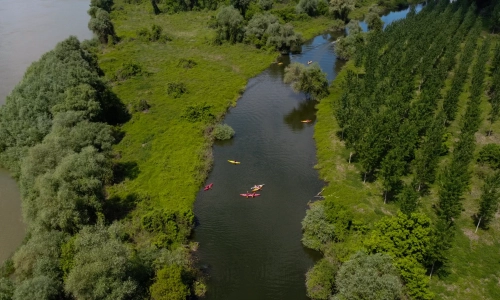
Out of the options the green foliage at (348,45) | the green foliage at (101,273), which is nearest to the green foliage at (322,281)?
the green foliage at (101,273)

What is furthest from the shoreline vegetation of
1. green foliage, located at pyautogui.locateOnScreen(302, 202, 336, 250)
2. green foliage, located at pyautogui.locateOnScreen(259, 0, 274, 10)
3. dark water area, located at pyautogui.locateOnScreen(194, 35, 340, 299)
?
green foliage, located at pyautogui.locateOnScreen(259, 0, 274, 10)

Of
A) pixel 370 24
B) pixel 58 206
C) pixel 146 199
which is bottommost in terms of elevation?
pixel 146 199

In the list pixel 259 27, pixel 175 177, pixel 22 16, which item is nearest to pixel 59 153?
pixel 175 177

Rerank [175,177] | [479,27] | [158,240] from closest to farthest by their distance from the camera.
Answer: [158,240] < [175,177] < [479,27]

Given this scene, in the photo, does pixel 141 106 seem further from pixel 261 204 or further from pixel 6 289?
pixel 6 289

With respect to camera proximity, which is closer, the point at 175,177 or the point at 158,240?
the point at 158,240

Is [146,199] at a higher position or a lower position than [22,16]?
lower

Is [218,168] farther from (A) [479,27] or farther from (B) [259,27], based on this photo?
(A) [479,27]

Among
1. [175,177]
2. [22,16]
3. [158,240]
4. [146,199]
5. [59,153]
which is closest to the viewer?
[158,240]
